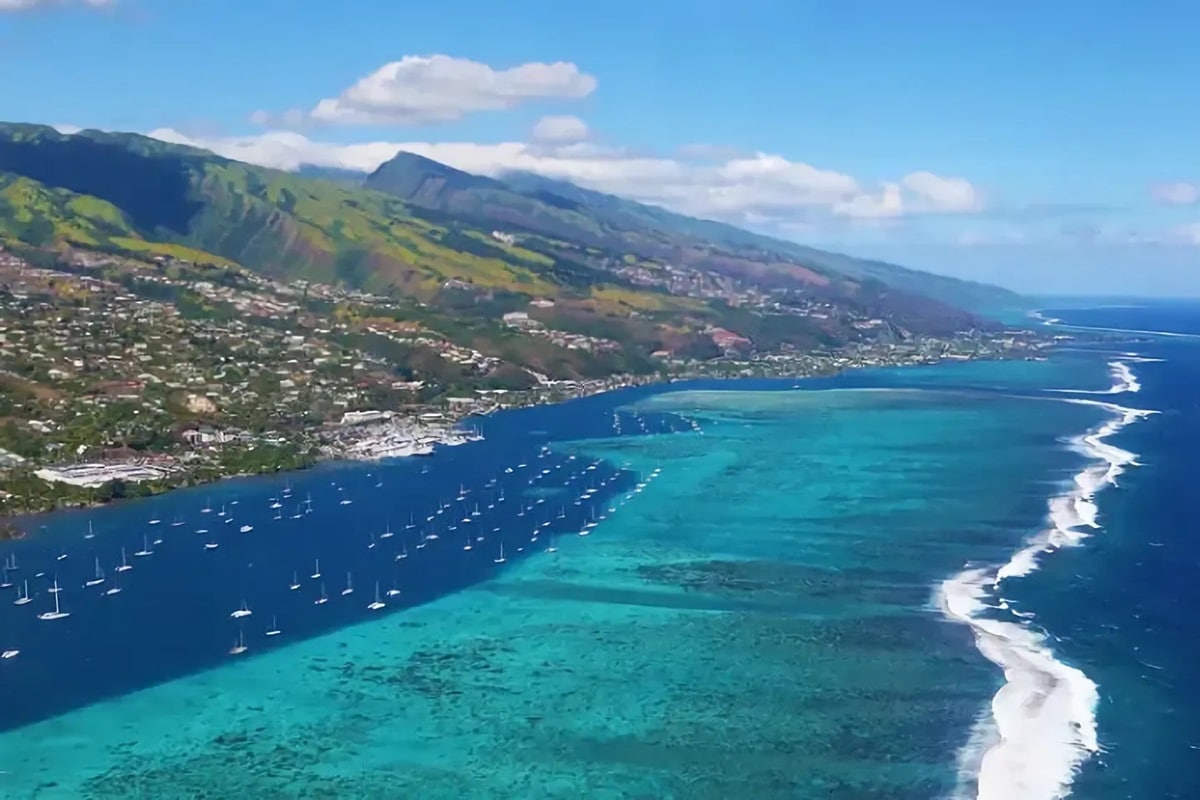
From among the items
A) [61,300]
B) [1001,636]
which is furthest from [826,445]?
[61,300]

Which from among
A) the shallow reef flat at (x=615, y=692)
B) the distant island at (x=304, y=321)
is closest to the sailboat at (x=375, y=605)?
the shallow reef flat at (x=615, y=692)

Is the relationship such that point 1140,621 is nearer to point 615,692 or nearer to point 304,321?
point 615,692

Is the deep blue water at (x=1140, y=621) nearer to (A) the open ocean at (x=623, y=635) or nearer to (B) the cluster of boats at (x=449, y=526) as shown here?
→ (A) the open ocean at (x=623, y=635)

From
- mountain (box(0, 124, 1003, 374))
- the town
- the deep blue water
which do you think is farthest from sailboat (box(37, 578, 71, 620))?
mountain (box(0, 124, 1003, 374))

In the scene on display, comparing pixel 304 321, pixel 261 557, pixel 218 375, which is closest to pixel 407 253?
pixel 304 321

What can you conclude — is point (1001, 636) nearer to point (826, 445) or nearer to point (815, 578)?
point (815, 578)

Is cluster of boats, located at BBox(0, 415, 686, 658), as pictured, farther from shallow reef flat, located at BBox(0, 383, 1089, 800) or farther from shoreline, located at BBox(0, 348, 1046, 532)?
shoreline, located at BBox(0, 348, 1046, 532)
